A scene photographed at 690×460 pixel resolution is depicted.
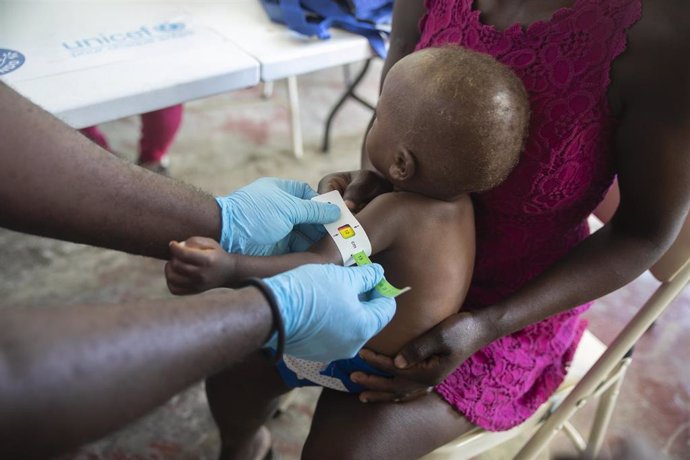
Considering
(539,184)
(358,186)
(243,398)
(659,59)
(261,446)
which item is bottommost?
(261,446)

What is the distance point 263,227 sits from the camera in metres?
0.98

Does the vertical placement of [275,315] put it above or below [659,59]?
below

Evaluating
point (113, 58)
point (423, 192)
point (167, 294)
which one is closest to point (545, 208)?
point (423, 192)

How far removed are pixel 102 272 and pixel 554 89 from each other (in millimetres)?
1797

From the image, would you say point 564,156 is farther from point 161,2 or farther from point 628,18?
point 161,2

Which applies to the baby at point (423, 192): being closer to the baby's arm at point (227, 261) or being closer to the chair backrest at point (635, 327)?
the baby's arm at point (227, 261)

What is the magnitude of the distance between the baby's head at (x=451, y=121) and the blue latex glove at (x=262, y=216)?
0.52 feet

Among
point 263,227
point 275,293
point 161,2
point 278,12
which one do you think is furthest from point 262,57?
point 275,293

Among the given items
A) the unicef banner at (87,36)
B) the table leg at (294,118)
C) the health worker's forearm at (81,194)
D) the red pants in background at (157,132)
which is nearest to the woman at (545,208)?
the health worker's forearm at (81,194)

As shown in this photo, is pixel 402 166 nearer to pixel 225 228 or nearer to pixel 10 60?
pixel 225 228

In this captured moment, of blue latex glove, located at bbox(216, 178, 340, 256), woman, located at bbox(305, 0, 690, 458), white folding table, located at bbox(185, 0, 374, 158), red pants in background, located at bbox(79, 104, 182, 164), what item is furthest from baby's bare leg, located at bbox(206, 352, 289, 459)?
red pants in background, located at bbox(79, 104, 182, 164)

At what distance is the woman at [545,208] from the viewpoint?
900 mm

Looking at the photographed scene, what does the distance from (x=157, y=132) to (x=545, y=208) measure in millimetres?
1895

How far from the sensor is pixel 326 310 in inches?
32.0
